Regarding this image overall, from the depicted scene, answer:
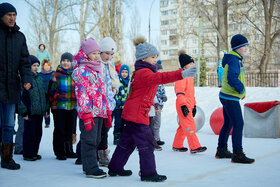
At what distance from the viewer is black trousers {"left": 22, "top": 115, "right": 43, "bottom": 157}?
613 centimetres

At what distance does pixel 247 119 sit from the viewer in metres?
8.98

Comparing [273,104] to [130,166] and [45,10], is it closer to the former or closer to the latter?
[130,166]

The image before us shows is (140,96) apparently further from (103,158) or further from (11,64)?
(11,64)

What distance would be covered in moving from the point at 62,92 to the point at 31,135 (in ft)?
2.99

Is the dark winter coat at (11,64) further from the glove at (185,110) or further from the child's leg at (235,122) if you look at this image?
the child's leg at (235,122)

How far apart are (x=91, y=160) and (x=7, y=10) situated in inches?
97.6

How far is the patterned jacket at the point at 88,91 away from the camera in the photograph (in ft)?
15.1

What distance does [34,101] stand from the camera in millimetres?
6191

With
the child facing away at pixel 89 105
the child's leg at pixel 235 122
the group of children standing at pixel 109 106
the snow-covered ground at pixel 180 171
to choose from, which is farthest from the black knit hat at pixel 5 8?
the child's leg at pixel 235 122

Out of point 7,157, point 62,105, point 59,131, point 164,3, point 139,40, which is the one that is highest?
point 164,3

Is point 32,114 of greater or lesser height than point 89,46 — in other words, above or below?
below

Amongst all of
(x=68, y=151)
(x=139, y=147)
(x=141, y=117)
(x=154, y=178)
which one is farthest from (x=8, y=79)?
(x=154, y=178)

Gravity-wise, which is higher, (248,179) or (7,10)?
(7,10)

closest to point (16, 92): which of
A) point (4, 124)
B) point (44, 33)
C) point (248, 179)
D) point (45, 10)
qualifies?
point (4, 124)
